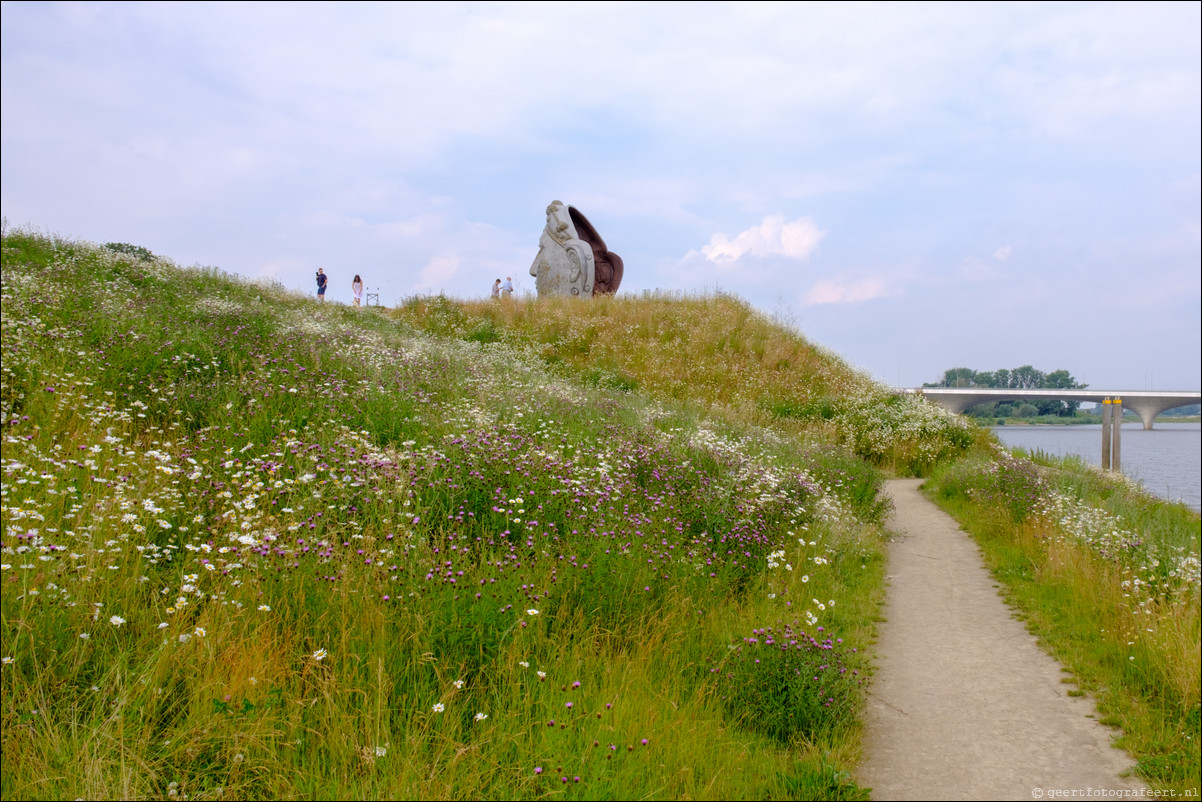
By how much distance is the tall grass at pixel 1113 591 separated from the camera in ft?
14.0

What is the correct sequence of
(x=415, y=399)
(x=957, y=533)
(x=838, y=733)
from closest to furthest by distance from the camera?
(x=838, y=733) < (x=415, y=399) < (x=957, y=533)

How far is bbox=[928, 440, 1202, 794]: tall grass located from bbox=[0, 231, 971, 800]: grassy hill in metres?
1.54

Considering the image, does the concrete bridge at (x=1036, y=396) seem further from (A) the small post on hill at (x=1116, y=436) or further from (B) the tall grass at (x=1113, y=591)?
(B) the tall grass at (x=1113, y=591)

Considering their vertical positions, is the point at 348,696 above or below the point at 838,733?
above

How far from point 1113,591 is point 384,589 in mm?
6064

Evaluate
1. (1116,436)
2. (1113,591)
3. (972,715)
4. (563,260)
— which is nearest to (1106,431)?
(1116,436)

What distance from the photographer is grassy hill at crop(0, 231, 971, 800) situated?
130 inches

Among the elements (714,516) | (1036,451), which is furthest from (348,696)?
(1036,451)

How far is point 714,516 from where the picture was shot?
6.86m

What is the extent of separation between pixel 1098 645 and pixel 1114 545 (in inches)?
88.4

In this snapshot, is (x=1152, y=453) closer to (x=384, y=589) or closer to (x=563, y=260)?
(x=563, y=260)

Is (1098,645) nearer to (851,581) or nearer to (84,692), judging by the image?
(851,581)

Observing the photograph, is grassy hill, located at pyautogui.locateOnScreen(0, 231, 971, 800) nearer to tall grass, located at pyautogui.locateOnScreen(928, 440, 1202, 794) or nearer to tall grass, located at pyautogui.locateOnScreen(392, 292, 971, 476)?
tall grass, located at pyautogui.locateOnScreen(928, 440, 1202, 794)

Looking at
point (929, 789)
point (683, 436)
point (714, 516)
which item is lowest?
point (929, 789)
